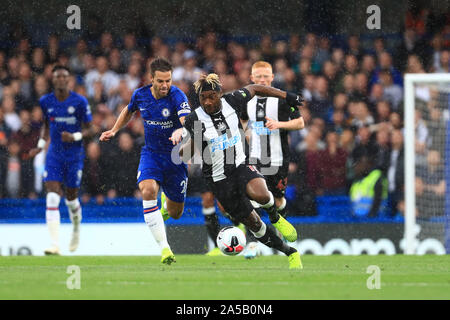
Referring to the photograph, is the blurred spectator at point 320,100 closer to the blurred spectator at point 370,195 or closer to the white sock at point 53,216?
the blurred spectator at point 370,195

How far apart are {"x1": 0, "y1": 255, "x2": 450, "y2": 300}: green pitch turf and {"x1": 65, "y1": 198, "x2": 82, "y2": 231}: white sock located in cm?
143

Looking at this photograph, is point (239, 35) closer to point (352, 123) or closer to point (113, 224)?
point (352, 123)

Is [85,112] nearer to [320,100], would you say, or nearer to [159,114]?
[159,114]

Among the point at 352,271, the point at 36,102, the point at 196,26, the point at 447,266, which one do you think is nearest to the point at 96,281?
the point at 352,271

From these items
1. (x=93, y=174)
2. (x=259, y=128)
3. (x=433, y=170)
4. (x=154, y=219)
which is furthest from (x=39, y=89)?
(x=433, y=170)

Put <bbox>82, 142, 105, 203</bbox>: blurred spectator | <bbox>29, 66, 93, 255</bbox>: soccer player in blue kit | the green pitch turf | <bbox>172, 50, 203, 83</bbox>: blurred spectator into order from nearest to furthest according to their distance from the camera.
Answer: the green pitch turf
<bbox>29, 66, 93, 255</bbox>: soccer player in blue kit
<bbox>82, 142, 105, 203</bbox>: blurred spectator
<bbox>172, 50, 203, 83</bbox>: blurred spectator

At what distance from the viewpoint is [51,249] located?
11461 mm

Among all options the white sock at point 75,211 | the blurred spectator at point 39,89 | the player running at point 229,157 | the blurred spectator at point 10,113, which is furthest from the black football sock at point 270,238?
the blurred spectator at point 39,89

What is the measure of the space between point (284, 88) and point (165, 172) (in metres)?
4.79

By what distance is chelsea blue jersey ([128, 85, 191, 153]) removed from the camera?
9.26m

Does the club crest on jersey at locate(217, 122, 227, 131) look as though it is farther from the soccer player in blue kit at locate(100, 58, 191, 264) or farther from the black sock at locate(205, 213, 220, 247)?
the black sock at locate(205, 213, 220, 247)

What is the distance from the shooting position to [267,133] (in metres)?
10.4

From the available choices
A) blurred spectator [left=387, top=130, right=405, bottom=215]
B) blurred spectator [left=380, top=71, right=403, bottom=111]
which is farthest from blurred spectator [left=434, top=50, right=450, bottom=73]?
blurred spectator [left=387, top=130, right=405, bottom=215]

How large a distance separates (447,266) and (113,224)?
16.5 ft
